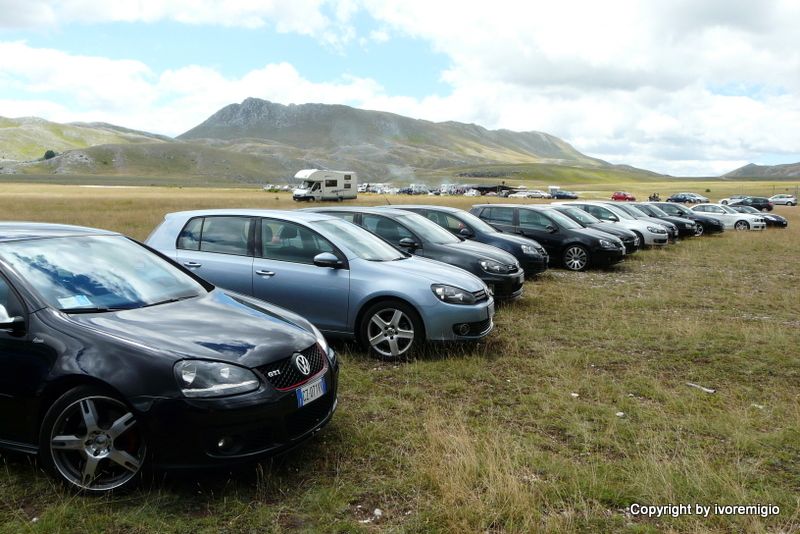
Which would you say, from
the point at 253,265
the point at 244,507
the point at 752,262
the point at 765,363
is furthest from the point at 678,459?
the point at 752,262

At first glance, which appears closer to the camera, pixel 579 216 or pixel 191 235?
pixel 191 235

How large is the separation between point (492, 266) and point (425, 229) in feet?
4.37

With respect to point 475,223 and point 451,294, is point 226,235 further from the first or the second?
point 475,223

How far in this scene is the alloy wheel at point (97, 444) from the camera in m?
3.32

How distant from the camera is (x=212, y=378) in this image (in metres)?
3.36

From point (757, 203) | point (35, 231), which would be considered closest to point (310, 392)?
point (35, 231)

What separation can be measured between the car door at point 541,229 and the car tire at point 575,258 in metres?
0.21

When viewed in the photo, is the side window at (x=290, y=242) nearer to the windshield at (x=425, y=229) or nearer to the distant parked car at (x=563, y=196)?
the windshield at (x=425, y=229)

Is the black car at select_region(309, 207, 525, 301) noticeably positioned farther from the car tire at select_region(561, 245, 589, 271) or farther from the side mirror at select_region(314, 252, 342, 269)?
the car tire at select_region(561, 245, 589, 271)

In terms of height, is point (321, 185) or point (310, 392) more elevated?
point (321, 185)

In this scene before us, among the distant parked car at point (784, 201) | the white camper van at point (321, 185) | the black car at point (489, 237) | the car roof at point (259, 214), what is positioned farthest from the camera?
the distant parked car at point (784, 201)

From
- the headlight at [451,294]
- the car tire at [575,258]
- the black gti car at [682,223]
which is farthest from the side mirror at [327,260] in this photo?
the black gti car at [682,223]

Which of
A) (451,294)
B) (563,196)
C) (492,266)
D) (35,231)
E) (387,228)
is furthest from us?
(563,196)

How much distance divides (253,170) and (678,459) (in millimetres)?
190882
